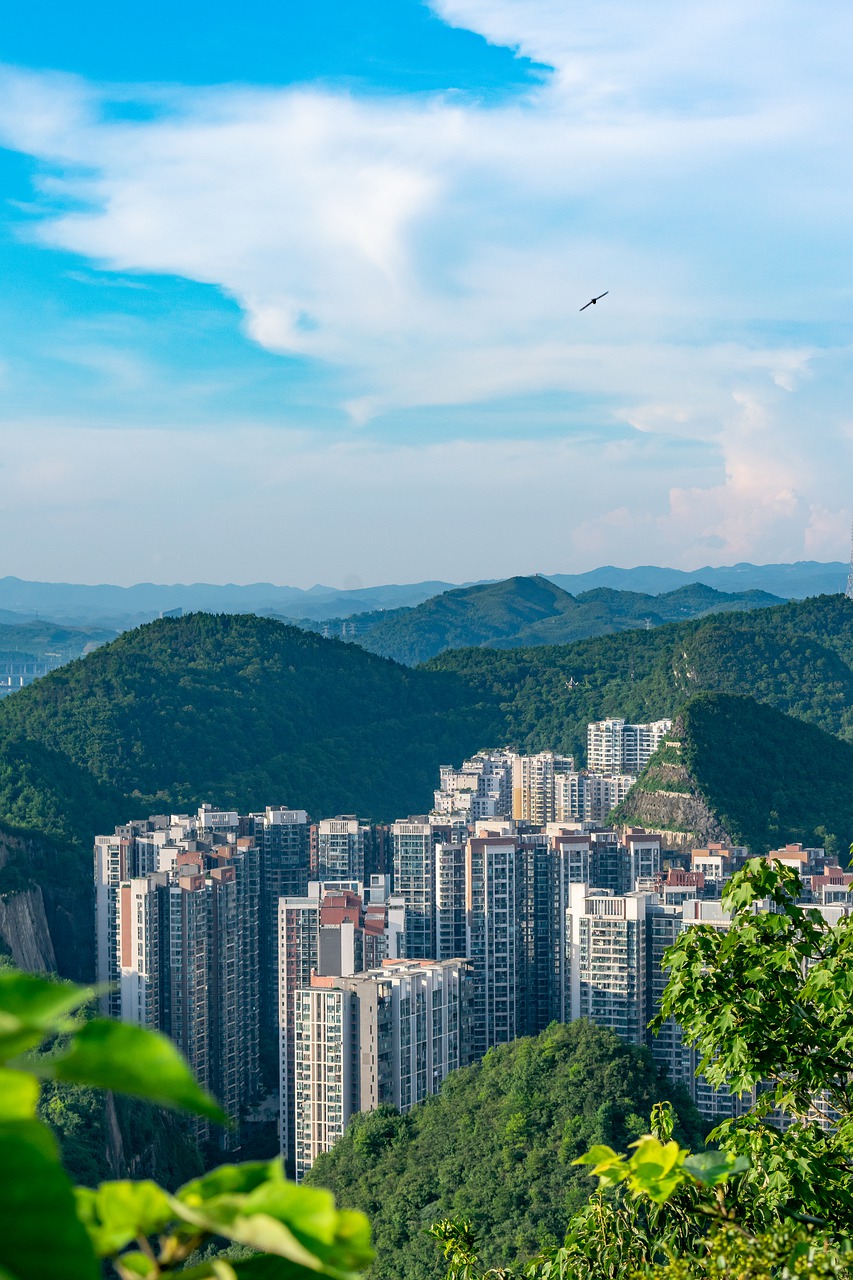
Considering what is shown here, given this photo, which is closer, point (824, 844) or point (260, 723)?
point (824, 844)

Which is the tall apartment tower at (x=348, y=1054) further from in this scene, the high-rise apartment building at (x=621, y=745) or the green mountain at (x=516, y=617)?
the green mountain at (x=516, y=617)

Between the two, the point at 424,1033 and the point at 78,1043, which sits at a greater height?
the point at 78,1043

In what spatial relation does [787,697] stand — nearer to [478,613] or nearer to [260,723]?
[260,723]

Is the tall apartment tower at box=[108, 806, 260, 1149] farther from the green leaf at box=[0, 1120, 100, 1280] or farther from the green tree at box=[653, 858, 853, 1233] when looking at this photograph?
the green leaf at box=[0, 1120, 100, 1280]

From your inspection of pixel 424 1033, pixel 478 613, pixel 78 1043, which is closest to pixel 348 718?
pixel 424 1033

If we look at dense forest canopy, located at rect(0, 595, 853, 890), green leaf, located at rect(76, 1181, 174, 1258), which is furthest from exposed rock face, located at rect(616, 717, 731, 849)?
green leaf, located at rect(76, 1181, 174, 1258)

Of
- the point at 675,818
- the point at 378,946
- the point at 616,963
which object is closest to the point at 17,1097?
the point at 616,963
